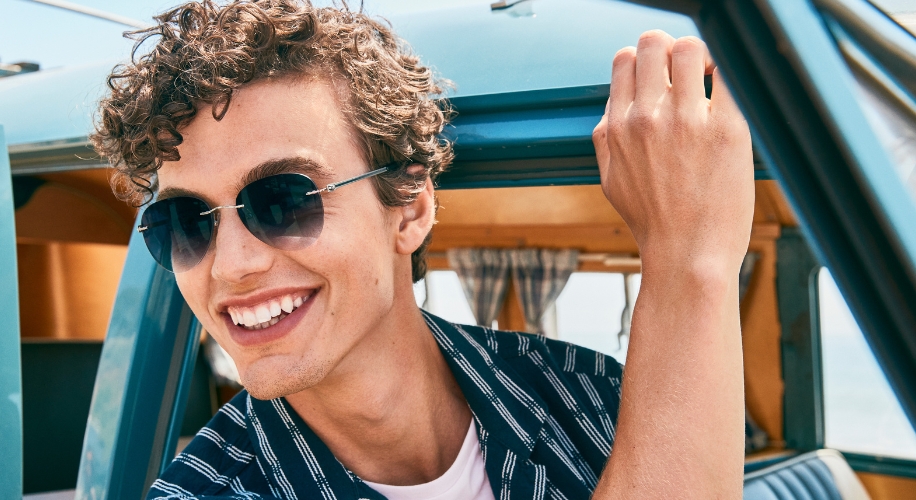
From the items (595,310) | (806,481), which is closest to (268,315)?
(806,481)

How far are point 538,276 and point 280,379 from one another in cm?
512

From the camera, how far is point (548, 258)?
21.0 ft

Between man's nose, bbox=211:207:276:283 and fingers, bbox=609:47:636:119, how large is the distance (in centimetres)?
70

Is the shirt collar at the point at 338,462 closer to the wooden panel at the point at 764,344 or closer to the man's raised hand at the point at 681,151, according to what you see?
the man's raised hand at the point at 681,151

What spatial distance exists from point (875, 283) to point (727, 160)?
16.3 inches

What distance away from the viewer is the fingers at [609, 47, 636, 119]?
1139mm

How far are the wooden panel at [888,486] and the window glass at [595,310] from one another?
1.81 metres

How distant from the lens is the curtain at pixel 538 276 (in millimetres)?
6305

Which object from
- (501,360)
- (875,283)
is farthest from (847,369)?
(875,283)

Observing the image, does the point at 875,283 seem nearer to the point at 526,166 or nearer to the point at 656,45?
the point at 656,45

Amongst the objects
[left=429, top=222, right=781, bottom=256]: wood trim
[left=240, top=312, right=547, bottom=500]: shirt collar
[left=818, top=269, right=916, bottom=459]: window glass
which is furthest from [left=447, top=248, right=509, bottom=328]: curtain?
[left=240, top=312, right=547, bottom=500]: shirt collar

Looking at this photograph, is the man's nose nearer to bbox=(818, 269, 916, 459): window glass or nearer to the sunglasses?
the sunglasses

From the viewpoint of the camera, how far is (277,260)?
1.49 meters

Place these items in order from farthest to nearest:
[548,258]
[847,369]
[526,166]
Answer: [548,258] → [847,369] → [526,166]
